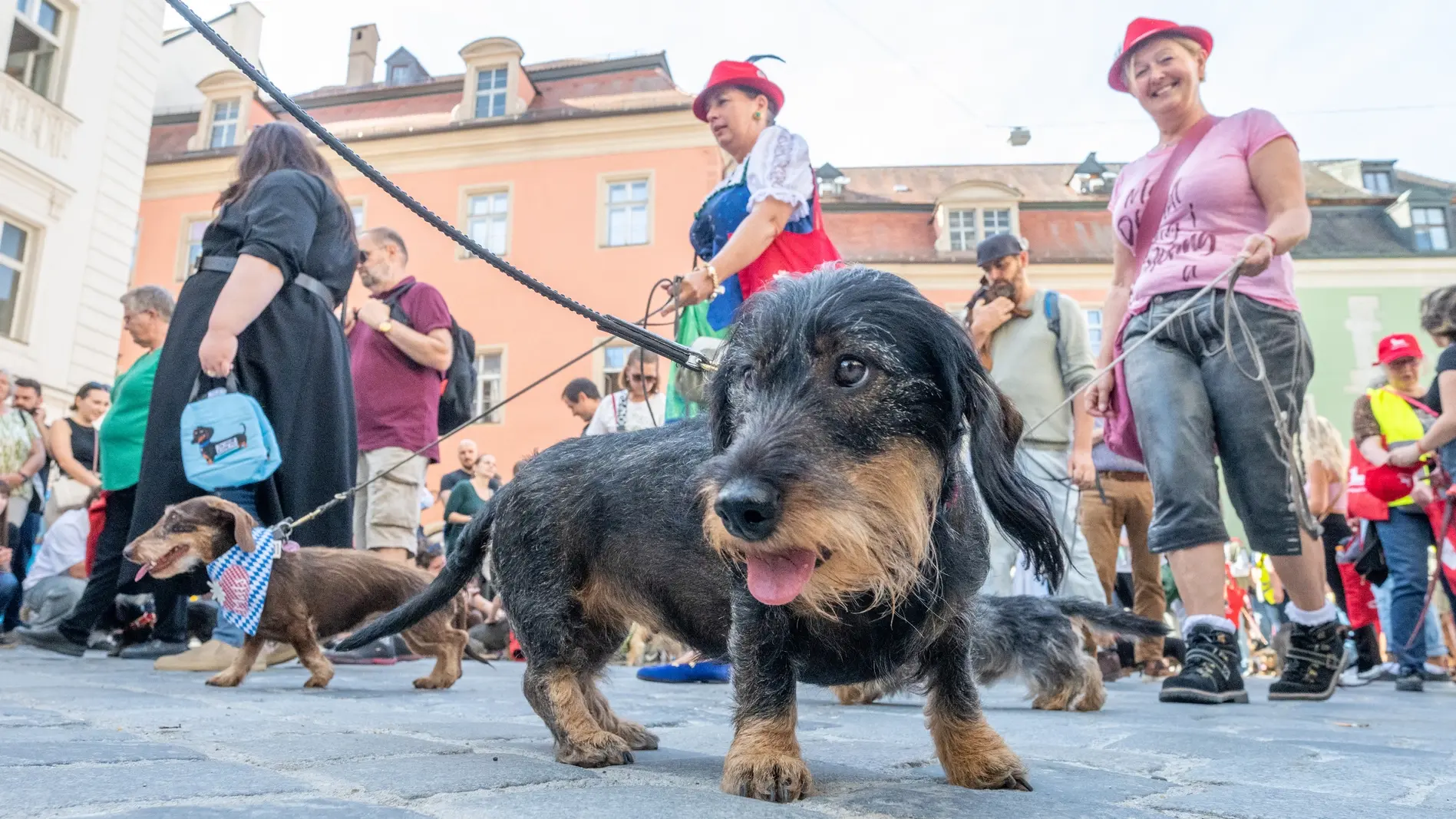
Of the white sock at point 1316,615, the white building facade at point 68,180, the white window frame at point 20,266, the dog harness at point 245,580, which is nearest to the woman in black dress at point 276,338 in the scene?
the dog harness at point 245,580

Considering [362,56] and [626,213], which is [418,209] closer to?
[626,213]

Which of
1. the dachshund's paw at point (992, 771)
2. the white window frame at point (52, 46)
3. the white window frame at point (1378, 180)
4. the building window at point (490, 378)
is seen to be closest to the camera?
the dachshund's paw at point (992, 771)

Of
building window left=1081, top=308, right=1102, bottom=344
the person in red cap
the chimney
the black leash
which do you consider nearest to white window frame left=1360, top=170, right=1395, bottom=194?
building window left=1081, top=308, right=1102, bottom=344

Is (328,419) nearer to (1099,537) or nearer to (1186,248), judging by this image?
(1186,248)

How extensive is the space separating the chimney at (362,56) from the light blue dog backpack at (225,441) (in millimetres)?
30256

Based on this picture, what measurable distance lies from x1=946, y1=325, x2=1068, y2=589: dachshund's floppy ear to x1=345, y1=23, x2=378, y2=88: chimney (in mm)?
32851

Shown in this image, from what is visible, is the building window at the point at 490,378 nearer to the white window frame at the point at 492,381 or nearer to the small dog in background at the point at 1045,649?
the white window frame at the point at 492,381

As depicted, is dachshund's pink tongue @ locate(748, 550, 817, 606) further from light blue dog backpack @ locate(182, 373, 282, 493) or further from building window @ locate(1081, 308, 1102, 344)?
building window @ locate(1081, 308, 1102, 344)

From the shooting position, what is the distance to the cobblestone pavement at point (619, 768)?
61.7 inches

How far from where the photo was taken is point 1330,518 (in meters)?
7.90

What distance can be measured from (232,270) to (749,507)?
11.5 ft

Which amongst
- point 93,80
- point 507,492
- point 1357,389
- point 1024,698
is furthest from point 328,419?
point 1357,389

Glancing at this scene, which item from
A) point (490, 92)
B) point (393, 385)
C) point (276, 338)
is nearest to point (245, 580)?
point (276, 338)

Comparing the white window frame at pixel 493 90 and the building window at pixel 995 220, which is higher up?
the white window frame at pixel 493 90
